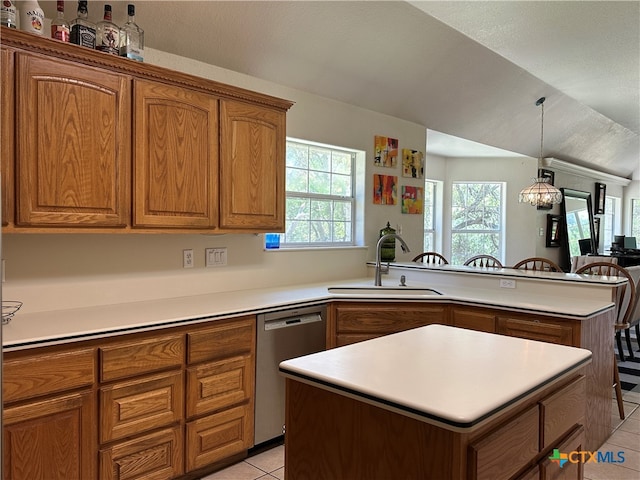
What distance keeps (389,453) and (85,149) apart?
5.99 ft

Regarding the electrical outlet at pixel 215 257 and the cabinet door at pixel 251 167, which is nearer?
the cabinet door at pixel 251 167

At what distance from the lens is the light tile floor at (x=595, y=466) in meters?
2.42

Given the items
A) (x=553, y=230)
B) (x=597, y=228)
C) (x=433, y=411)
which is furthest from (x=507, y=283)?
→ (x=597, y=228)

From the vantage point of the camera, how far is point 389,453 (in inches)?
47.6

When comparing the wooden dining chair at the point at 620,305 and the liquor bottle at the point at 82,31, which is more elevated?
the liquor bottle at the point at 82,31

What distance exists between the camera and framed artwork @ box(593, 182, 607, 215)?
29.1ft

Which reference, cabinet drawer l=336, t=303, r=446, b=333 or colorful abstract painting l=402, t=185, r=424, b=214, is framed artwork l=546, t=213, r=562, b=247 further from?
cabinet drawer l=336, t=303, r=446, b=333

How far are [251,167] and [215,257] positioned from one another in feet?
2.12

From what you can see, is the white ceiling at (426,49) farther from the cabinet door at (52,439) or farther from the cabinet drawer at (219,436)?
the cabinet drawer at (219,436)

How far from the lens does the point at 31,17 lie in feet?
6.63

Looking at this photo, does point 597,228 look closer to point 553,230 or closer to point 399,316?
point 553,230

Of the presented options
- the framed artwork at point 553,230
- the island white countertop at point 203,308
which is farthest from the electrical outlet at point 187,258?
the framed artwork at point 553,230

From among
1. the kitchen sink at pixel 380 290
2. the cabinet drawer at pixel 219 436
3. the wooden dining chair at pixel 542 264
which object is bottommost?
the cabinet drawer at pixel 219 436

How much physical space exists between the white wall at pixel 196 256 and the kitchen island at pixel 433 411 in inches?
61.5
